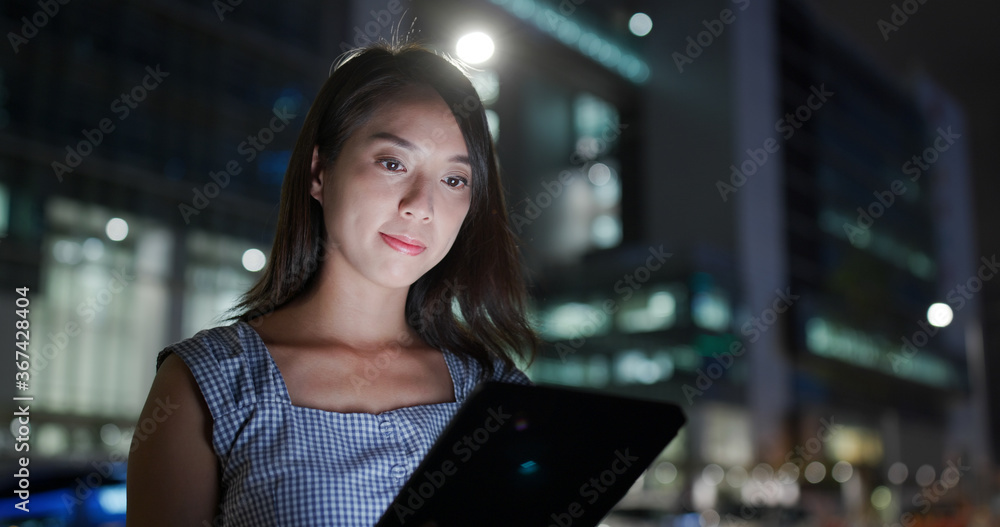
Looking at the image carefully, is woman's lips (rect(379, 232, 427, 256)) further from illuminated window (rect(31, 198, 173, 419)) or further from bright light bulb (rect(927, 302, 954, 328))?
illuminated window (rect(31, 198, 173, 419))

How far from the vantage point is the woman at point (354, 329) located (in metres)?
1.48

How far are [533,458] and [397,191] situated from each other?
58 centimetres

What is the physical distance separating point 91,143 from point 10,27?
3315mm

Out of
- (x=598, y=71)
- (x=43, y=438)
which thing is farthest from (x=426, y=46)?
(x=598, y=71)

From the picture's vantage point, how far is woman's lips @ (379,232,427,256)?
1661 millimetres

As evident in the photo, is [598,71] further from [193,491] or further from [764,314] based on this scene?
[193,491]

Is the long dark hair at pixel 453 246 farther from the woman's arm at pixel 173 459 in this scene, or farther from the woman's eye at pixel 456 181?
the woman's arm at pixel 173 459

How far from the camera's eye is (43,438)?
20.7m

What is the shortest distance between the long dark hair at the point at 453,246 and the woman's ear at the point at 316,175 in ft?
0.04

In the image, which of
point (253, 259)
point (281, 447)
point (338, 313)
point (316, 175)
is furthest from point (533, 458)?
point (253, 259)

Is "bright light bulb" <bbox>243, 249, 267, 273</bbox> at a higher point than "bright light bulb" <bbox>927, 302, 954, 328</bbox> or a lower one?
higher

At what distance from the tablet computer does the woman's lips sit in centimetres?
49

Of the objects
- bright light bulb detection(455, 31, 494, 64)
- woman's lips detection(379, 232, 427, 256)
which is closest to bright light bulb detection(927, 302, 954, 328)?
bright light bulb detection(455, 31, 494, 64)

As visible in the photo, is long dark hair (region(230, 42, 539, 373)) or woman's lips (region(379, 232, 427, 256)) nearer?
woman's lips (region(379, 232, 427, 256))
